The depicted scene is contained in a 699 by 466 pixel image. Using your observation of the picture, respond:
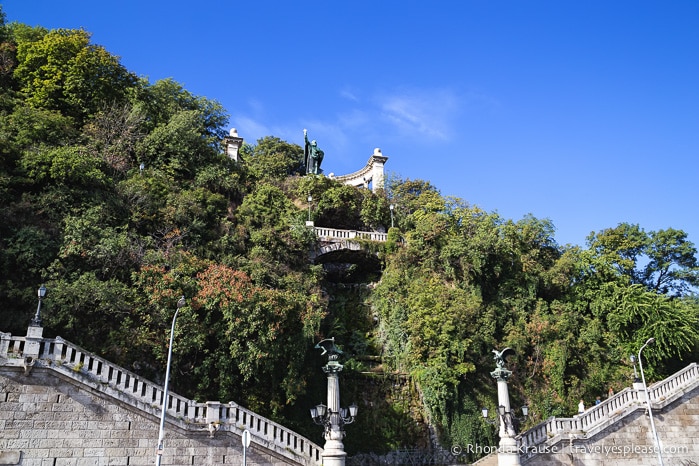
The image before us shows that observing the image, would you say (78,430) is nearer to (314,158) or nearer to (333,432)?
(333,432)

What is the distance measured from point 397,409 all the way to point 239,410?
26.0ft

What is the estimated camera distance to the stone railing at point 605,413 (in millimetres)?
19375

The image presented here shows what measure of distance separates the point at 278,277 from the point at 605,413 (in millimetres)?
14914

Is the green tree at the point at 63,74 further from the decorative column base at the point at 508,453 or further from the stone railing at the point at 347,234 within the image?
the decorative column base at the point at 508,453

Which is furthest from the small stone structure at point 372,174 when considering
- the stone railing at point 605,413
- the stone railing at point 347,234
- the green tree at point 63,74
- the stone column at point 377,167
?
the stone railing at point 605,413

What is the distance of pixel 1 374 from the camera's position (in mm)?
14125

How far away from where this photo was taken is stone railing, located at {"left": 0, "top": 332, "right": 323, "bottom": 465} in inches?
566

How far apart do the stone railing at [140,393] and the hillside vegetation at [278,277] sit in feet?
6.17

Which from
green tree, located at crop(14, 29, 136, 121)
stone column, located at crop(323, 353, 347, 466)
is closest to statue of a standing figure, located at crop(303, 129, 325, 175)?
green tree, located at crop(14, 29, 136, 121)

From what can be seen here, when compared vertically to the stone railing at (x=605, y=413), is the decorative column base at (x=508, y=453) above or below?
below

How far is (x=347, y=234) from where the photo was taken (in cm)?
2891

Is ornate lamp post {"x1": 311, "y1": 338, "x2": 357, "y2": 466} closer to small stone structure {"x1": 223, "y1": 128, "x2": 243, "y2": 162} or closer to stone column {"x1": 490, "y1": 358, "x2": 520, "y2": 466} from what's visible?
stone column {"x1": 490, "y1": 358, "x2": 520, "y2": 466}

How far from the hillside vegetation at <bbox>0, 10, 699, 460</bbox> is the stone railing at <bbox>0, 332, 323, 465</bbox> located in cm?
188

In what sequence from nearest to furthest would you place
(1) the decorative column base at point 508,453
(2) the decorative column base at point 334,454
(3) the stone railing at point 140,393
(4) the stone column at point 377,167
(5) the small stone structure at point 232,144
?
1. (3) the stone railing at point 140,393
2. (2) the decorative column base at point 334,454
3. (1) the decorative column base at point 508,453
4. (5) the small stone structure at point 232,144
5. (4) the stone column at point 377,167
